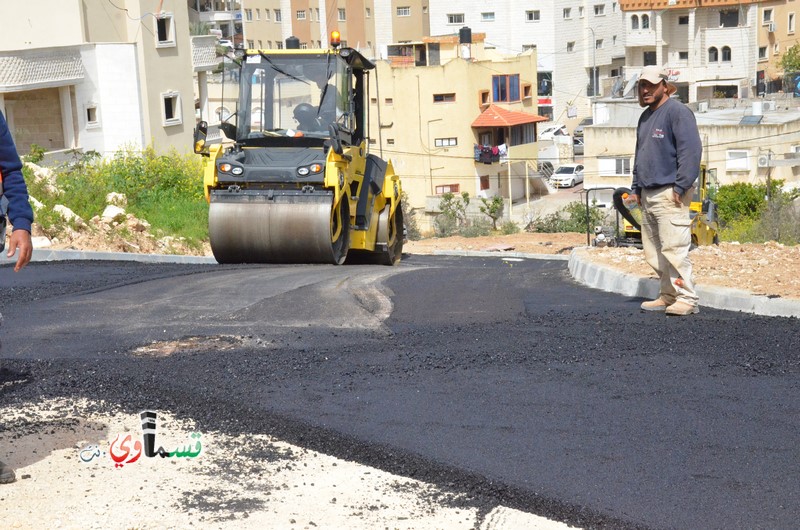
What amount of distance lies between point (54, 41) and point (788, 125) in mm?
28557

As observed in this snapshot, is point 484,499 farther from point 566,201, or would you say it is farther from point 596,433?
point 566,201

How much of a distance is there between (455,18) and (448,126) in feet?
68.0

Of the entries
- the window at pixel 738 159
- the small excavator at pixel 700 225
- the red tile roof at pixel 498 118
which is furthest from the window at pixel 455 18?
the small excavator at pixel 700 225

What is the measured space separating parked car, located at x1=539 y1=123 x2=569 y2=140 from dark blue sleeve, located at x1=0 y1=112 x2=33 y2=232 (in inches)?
2535

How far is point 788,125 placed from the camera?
146 ft

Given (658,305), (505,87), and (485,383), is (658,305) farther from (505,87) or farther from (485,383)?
(505,87)

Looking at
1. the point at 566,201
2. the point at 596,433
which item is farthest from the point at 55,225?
the point at 566,201

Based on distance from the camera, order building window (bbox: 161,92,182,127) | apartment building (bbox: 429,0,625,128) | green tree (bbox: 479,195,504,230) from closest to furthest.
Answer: building window (bbox: 161,92,182,127) → green tree (bbox: 479,195,504,230) → apartment building (bbox: 429,0,625,128)

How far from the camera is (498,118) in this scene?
5603 cm

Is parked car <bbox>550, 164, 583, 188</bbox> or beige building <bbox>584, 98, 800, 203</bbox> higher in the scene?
beige building <bbox>584, 98, 800, 203</bbox>

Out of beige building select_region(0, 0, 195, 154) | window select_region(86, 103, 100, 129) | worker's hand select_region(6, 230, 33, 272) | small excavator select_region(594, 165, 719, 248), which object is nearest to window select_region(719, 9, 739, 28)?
beige building select_region(0, 0, 195, 154)

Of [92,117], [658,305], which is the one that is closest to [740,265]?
[658,305]

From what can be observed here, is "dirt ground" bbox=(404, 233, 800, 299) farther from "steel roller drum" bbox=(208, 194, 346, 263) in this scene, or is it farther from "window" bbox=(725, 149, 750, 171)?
"window" bbox=(725, 149, 750, 171)

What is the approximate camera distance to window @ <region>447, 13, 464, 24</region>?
2913 inches
